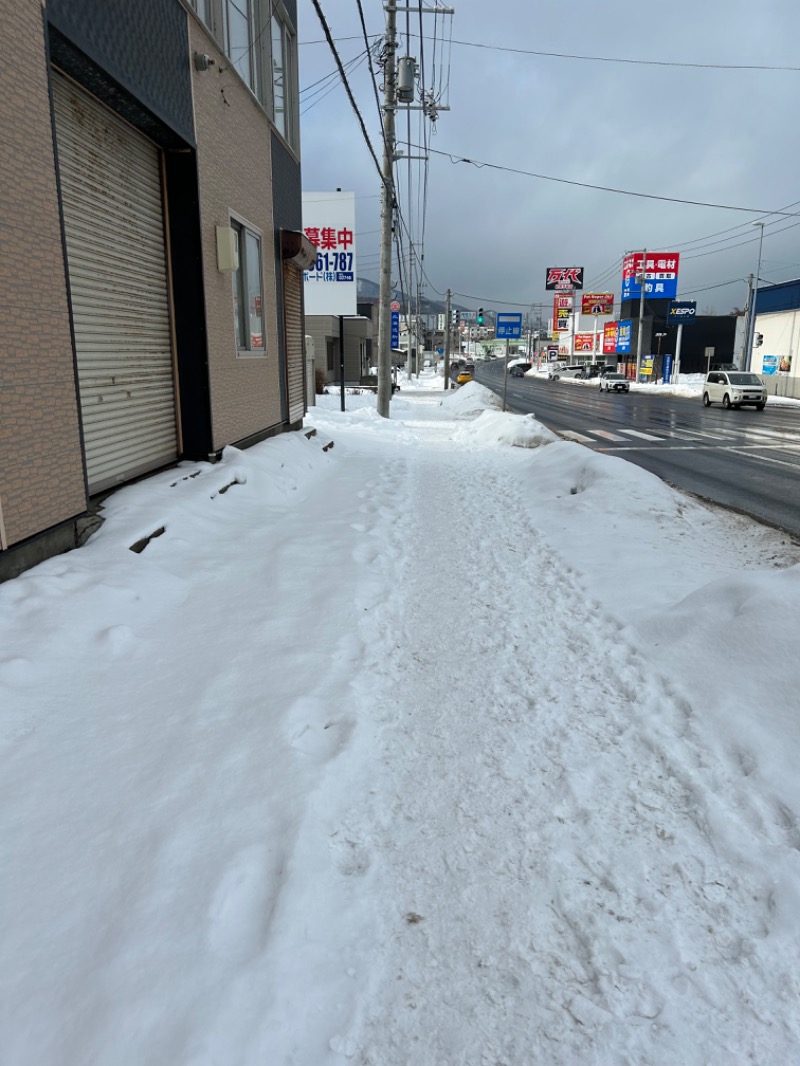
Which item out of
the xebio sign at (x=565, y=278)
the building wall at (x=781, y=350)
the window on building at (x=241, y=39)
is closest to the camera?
the window on building at (x=241, y=39)

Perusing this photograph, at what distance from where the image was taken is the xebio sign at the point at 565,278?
102 meters

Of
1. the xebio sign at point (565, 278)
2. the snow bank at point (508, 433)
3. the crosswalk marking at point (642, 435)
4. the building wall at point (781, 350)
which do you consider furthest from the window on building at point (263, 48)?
the xebio sign at point (565, 278)

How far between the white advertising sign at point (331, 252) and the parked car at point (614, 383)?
→ 37.0 m

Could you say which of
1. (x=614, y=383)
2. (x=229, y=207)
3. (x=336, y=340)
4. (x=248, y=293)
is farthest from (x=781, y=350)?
(x=229, y=207)

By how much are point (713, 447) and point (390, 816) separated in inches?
665

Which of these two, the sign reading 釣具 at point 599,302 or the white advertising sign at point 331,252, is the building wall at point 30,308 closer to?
the white advertising sign at point 331,252

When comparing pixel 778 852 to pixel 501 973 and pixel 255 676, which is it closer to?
pixel 501 973

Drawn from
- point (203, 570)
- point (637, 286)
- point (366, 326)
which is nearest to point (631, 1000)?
point (203, 570)

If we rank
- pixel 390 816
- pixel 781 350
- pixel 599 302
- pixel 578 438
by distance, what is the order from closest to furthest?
pixel 390 816 → pixel 578 438 → pixel 781 350 → pixel 599 302

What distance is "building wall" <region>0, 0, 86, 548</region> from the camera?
14.2ft

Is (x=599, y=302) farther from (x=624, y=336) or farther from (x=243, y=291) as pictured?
(x=243, y=291)

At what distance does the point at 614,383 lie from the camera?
52.7 meters

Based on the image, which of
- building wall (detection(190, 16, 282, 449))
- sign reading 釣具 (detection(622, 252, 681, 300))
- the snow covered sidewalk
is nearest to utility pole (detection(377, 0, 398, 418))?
building wall (detection(190, 16, 282, 449))

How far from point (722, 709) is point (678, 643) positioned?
2.41 ft
